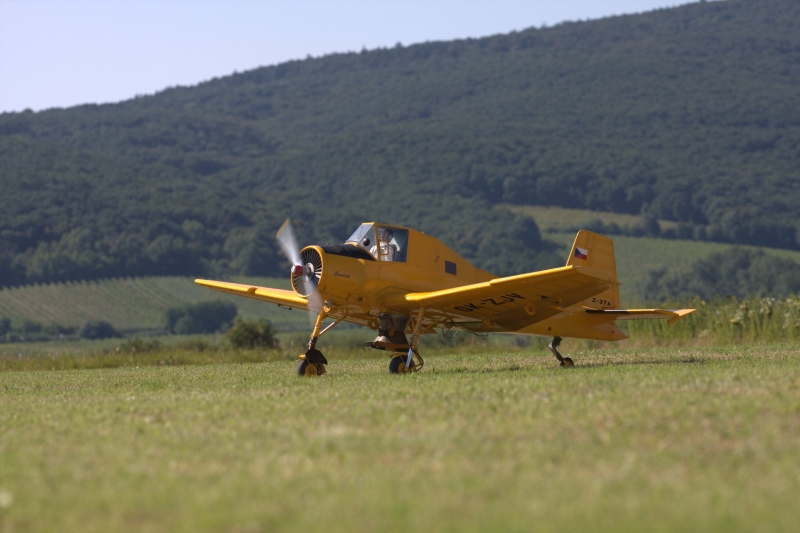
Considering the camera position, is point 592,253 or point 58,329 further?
point 58,329

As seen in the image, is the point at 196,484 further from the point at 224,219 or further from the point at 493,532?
the point at 224,219

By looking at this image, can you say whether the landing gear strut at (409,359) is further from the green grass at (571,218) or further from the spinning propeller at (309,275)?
the green grass at (571,218)

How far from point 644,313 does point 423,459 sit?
10116 millimetres

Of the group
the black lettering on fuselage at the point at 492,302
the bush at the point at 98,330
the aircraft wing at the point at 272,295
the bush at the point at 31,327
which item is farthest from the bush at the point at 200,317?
the black lettering on fuselage at the point at 492,302

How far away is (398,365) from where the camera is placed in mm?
15125

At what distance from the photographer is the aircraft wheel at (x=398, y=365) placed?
14977 millimetres

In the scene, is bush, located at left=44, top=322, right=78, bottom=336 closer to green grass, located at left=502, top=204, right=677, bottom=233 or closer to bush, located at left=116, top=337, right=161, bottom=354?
bush, located at left=116, top=337, right=161, bottom=354

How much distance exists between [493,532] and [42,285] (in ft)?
328

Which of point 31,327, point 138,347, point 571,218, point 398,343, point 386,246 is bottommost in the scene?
point 31,327

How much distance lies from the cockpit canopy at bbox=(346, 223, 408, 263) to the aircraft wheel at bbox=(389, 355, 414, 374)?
4.96 feet

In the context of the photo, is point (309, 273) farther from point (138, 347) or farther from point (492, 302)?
point (138, 347)

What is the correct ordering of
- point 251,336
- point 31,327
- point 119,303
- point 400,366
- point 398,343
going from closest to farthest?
1. point 400,366
2. point 398,343
3. point 251,336
4. point 31,327
5. point 119,303

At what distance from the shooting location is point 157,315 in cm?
8919

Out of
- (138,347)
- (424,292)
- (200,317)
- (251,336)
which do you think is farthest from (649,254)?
(424,292)
